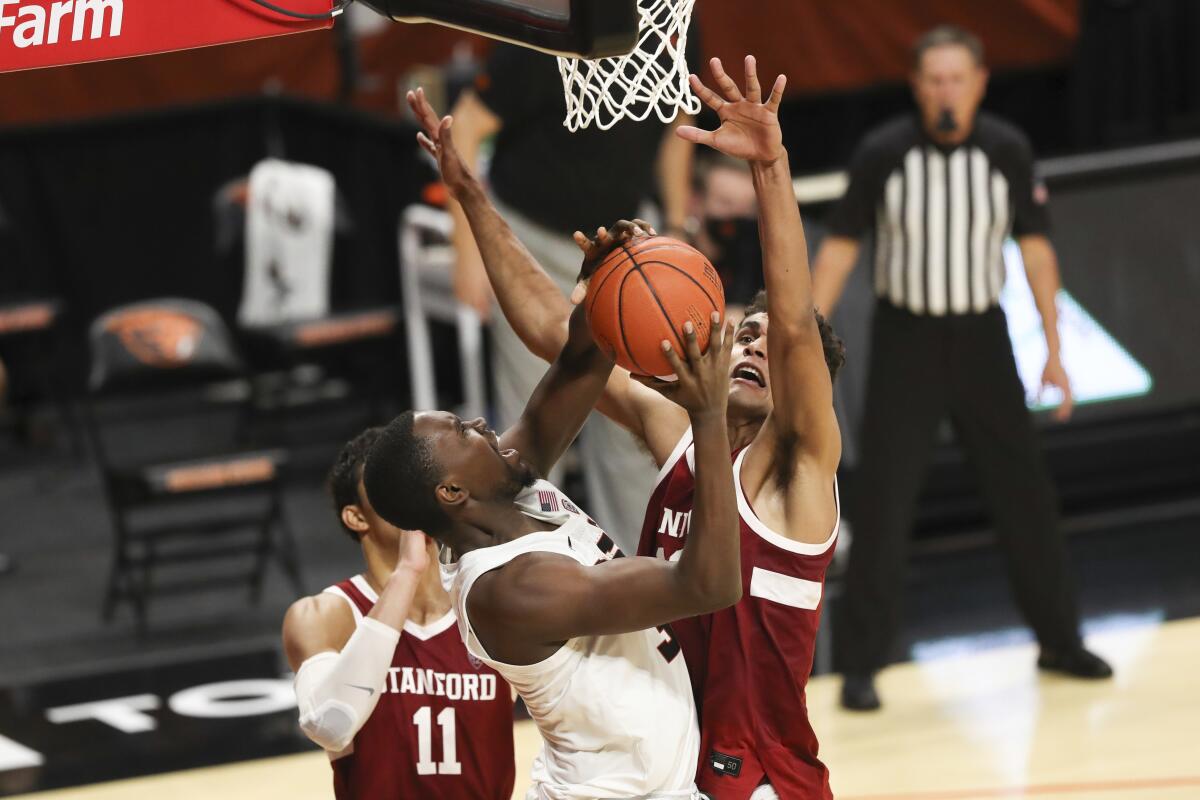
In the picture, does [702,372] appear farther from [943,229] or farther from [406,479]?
[943,229]

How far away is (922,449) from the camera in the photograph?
6059 mm

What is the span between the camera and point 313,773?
227 inches

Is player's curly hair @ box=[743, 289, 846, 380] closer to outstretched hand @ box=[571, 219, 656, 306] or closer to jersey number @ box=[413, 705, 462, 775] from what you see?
outstretched hand @ box=[571, 219, 656, 306]

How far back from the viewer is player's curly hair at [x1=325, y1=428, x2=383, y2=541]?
4.00 m

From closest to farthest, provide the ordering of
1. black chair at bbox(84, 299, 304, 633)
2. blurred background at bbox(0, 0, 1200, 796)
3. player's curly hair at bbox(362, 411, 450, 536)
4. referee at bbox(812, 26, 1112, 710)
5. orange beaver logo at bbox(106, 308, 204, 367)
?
player's curly hair at bbox(362, 411, 450, 536) < referee at bbox(812, 26, 1112, 710) < blurred background at bbox(0, 0, 1200, 796) < black chair at bbox(84, 299, 304, 633) < orange beaver logo at bbox(106, 308, 204, 367)

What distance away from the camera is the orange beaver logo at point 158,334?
7.95 meters

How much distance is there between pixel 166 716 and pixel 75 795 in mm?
724

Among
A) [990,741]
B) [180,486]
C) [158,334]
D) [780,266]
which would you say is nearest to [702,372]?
[780,266]

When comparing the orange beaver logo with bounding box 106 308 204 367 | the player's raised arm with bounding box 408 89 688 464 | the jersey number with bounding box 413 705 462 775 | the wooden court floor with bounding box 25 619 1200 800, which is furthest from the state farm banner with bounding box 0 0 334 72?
the orange beaver logo with bounding box 106 308 204 367

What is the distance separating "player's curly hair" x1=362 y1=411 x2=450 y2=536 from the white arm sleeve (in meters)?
0.45

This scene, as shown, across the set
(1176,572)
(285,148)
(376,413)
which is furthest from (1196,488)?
(285,148)

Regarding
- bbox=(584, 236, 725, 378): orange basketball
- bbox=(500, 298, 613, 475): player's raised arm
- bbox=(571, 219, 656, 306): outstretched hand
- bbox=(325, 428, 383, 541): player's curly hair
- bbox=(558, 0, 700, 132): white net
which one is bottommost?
bbox=(325, 428, 383, 541): player's curly hair

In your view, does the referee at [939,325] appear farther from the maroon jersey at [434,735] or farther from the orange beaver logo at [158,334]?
the orange beaver logo at [158,334]

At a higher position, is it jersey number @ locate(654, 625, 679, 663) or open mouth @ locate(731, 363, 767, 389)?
open mouth @ locate(731, 363, 767, 389)
